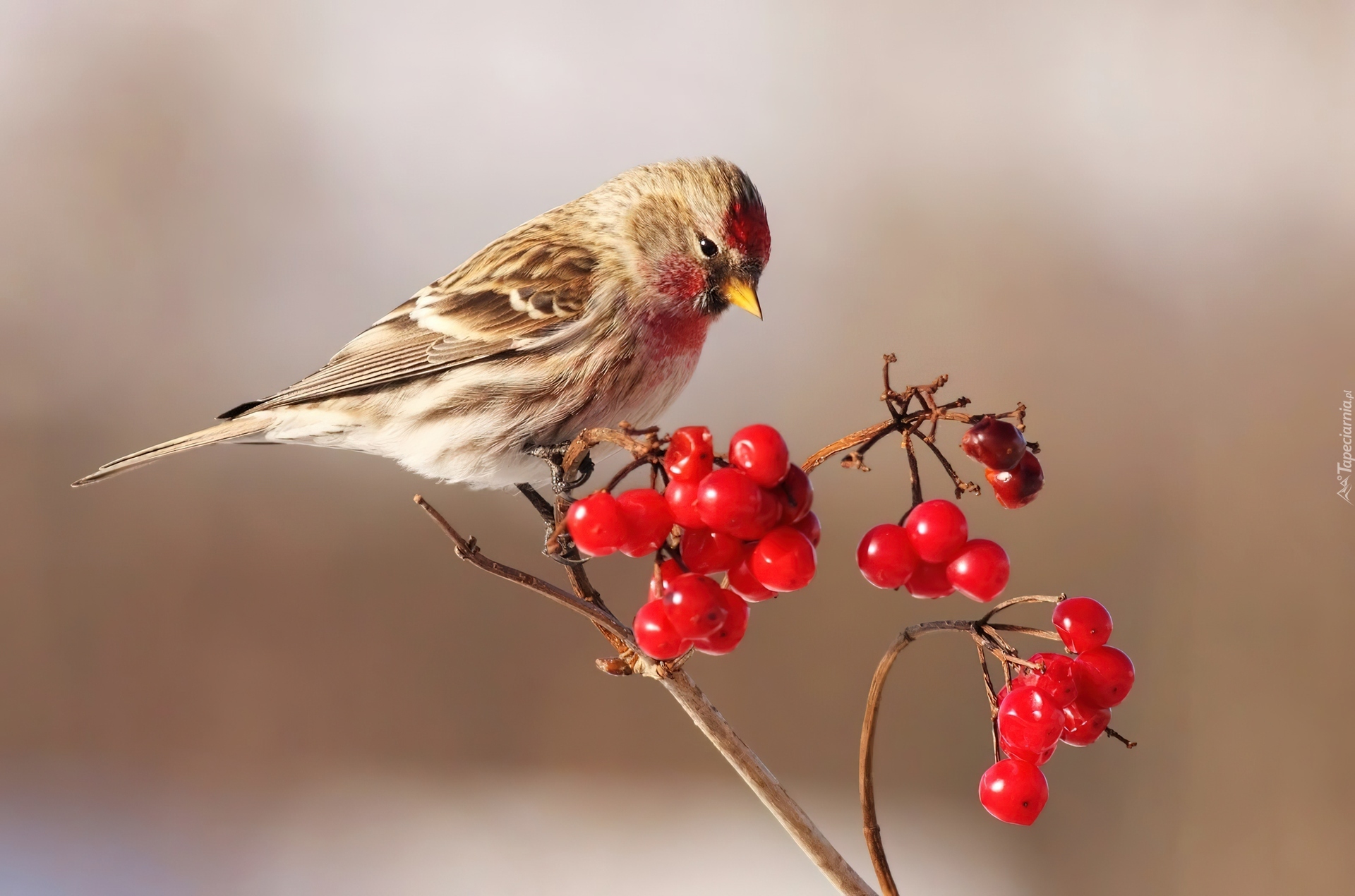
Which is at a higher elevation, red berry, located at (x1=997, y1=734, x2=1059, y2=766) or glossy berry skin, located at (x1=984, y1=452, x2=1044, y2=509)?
glossy berry skin, located at (x1=984, y1=452, x2=1044, y2=509)

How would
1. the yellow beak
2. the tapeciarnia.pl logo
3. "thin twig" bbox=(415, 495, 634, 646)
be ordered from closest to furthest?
"thin twig" bbox=(415, 495, 634, 646)
the yellow beak
the tapeciarnia.pl logo

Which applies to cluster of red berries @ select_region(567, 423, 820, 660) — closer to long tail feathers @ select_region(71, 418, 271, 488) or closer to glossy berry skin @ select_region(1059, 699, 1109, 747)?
glossy berry skin @ select_region(1059, 699, 1109, 747)

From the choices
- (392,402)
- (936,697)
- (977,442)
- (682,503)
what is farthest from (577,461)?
(936,697)

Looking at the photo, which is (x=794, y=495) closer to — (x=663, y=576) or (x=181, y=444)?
(x=663, y=576)

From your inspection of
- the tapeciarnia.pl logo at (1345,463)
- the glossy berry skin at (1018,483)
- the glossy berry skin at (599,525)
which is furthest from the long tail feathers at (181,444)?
the tapeciarnia.pl logo at (1345,463)

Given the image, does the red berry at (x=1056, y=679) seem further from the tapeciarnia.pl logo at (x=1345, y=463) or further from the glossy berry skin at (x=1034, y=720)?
the tapeciarnia.pl logo at (x=1345, y=463)

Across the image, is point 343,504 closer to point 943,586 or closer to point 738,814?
point 738,814

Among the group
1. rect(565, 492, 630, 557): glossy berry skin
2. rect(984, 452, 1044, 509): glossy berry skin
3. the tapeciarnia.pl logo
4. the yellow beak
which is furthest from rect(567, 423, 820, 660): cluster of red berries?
the tapeciarnia.pl logo

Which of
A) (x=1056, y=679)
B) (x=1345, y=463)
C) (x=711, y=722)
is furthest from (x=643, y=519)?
(x=1345, y=463)
